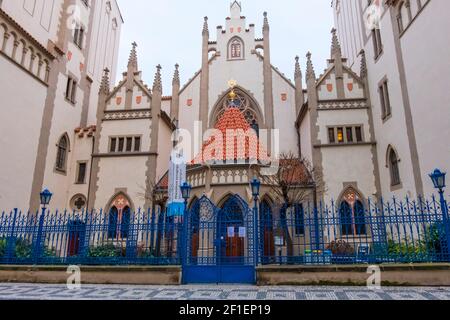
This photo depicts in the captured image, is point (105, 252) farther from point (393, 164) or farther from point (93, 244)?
point (393, 164)

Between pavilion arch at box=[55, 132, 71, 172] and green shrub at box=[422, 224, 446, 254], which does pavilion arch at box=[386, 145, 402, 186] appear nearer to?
green shrub at box=[422, 224, 446, 254]

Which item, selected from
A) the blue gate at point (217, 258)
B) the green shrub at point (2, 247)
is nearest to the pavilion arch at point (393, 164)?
the blue gate at point (217, 258)

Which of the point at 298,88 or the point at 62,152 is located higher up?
the point at 298,88

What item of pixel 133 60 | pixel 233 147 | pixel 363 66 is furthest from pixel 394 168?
pixel 133 60

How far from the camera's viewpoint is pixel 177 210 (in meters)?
15.6

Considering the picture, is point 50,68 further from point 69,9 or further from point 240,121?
point 240,121

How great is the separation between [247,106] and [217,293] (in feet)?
56.5

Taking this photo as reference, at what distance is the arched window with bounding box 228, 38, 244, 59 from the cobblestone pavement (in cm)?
1911

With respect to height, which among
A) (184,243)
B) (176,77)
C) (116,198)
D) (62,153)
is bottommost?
(184,243)

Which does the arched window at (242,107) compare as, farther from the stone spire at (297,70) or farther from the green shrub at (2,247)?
the green shrub at (2,247)

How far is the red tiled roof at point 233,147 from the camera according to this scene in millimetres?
17797

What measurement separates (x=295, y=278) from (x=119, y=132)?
51.7ft

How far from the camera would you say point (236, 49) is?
82.2ft
